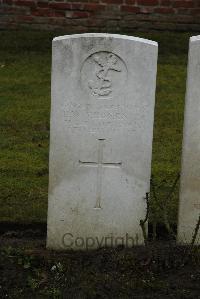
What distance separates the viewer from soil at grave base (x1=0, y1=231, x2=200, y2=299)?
15.5ft

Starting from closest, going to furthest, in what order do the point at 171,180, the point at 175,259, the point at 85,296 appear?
the point at 85,296 < the point at 175,259 < the point at 171,180

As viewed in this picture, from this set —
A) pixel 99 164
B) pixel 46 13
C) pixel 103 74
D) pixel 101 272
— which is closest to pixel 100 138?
pixel 99 164

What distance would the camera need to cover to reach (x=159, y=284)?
189 inches

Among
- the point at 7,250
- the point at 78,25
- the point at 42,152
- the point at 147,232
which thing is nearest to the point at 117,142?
the point at 147,232

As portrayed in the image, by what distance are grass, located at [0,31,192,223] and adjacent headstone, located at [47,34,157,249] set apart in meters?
0.36

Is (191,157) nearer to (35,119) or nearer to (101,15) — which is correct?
(35,119)

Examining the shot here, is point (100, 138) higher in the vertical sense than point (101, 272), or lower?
→ higher

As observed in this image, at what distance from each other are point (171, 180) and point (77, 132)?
1.78 meters

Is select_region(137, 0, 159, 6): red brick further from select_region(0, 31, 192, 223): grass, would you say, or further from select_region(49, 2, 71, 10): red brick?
select_region(49, 2, 71, 10): red brick

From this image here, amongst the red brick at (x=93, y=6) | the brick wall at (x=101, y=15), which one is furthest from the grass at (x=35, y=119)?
the red brick at (x=93, y=6)

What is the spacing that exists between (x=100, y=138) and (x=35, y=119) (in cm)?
350

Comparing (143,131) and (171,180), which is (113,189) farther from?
(171,180)

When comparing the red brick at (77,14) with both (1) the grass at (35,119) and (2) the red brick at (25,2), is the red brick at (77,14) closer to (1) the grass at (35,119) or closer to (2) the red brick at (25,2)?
(1) the grass at (35,119)

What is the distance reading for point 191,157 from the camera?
511cm
